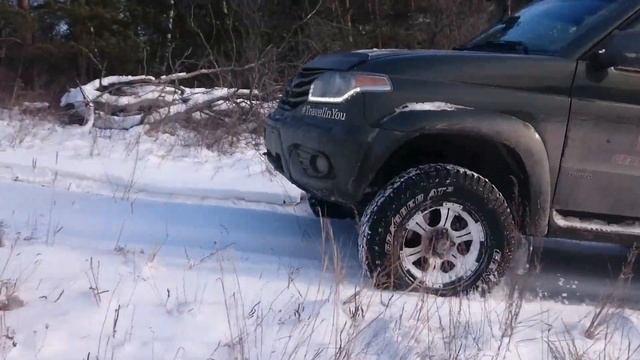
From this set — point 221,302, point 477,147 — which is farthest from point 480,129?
point 221,302

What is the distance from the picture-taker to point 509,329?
138 inches

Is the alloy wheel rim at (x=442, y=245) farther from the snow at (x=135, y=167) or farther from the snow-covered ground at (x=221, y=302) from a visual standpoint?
the snow at (x=135, y=167)

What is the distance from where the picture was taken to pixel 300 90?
15.2 ft

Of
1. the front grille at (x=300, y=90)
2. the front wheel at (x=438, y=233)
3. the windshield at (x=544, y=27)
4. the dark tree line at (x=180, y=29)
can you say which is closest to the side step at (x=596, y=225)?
the front wheel at (x=438, y=233)

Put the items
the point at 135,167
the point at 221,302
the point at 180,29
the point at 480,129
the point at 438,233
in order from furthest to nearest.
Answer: the point at 180,29 → the point at 135,167 → the point at 438,233 → the point at 480,129 → the point at 221,302

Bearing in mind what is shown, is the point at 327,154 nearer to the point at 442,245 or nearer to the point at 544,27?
the point at 442,245

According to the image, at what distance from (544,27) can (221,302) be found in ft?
8.42

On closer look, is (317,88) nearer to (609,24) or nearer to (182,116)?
(609,24)

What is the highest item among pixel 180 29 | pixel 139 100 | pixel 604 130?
pixel 604 130

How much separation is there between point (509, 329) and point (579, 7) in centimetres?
212

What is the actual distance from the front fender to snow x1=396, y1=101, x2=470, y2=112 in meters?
0.02

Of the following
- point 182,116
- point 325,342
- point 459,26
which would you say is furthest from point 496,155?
point 459,26

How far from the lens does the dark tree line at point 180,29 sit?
1727cm

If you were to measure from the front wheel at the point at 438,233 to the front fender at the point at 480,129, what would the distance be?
0.69ft
